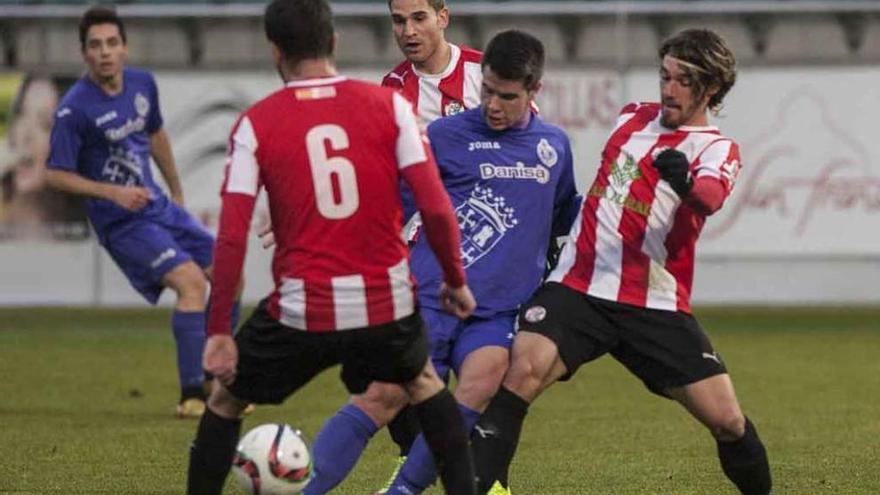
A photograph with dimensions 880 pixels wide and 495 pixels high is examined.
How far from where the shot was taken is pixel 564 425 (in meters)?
11.1

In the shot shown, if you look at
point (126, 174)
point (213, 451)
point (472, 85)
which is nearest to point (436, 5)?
point (472, 85)

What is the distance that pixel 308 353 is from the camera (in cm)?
639

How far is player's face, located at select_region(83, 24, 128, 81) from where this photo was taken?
37.3 feet

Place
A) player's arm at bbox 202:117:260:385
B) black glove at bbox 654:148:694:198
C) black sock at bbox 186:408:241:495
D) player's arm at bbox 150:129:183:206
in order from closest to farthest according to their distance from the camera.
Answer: player's arm at bbox 202:117:260:385 → black sock at bbox 186:408:241:495 → black glove at bbox 654:148:694:198 → player's arm at bbox 150:129:183:206

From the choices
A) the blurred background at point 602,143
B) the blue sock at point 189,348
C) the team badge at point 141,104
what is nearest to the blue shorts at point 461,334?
the blue sock at point 189,348

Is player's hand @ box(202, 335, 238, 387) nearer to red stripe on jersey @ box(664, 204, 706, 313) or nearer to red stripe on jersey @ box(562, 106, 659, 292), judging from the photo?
red stripe on jersey @ box(562, 106, 659, 292)

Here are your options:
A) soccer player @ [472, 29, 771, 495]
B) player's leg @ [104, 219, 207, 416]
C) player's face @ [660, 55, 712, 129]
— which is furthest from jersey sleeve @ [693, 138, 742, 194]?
player's leg @ [104, 219, 207, 416]

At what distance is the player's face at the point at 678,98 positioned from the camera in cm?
728

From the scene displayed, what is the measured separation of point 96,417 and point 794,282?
10.7 m

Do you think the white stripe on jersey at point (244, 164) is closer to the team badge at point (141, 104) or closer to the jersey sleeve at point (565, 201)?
the jersey sleeve at point (565, 201)

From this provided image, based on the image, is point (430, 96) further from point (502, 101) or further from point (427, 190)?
point (427, 190)

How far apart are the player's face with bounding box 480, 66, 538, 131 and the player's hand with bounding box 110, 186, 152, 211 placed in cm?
415

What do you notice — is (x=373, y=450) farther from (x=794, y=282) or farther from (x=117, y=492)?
(x=794, y=282)

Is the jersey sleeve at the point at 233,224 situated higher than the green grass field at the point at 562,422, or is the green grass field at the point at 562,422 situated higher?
the jersey sleeve at the point at 233,224
